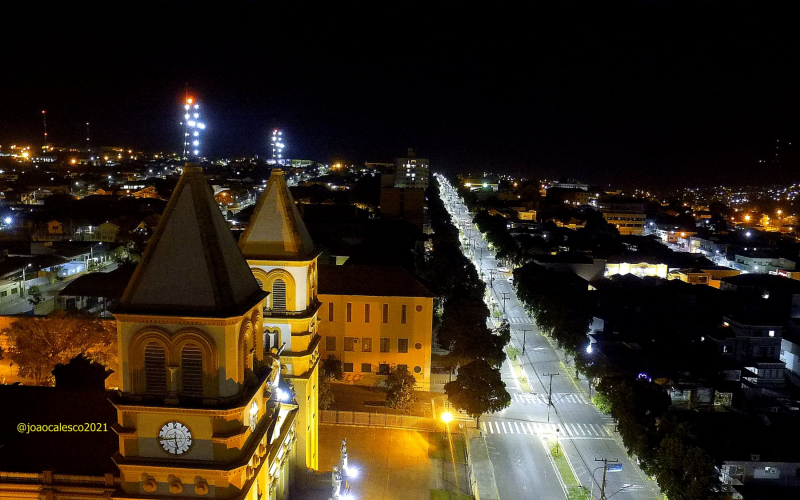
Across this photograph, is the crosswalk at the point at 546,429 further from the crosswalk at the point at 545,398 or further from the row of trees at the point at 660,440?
the crosswalk at the point at 545,398

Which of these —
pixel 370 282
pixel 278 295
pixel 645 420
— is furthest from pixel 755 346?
pixel 278 295

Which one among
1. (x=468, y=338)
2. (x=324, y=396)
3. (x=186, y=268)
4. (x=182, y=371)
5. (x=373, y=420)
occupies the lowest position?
(x=373, y=420)

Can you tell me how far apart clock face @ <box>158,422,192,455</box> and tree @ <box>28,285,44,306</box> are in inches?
1945

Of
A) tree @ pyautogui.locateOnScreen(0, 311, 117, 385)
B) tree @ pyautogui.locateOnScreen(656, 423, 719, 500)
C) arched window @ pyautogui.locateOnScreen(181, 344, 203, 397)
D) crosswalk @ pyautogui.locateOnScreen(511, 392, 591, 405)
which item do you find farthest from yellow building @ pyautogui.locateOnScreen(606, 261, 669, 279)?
arched window @ pyautogui.locateOnScreen(181, 344, 203, 397)

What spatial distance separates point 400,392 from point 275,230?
20.5m

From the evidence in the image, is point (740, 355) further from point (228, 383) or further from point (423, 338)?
point (228, 383)

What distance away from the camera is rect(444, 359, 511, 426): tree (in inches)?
1606

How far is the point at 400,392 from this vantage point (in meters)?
42.3

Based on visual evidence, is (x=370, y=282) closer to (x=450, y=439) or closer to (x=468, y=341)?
(x=468, y=341)

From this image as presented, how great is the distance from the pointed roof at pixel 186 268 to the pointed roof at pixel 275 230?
9.64m

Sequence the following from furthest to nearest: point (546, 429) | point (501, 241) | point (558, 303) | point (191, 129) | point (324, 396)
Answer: point (501, 241), point (558, 303), point (546, 429), point (324, 396), point (191, 129)

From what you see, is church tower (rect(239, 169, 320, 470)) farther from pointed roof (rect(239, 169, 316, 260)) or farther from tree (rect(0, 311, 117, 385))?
tree (rect(0, 311, 117, 385))

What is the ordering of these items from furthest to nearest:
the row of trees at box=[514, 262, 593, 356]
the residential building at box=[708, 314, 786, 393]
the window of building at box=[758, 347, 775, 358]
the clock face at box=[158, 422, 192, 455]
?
the window of building at box=[758, 347, 775, 358] < the residential building at box=[708, 314, 786, 393] < the row of trees at box=[514, 262, 593, 356] < the clock face at box=[158, 422, 192, 455]

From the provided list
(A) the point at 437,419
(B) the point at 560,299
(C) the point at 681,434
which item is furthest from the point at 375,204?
(C) the point at 681,434
